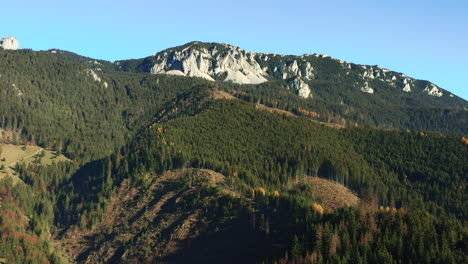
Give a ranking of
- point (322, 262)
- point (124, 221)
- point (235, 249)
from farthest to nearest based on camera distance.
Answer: point (124, 221), point (235, 249), point (322, 262)

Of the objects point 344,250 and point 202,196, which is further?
point 202,196

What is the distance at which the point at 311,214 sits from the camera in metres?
158

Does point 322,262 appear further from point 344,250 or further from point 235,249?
point 235,249

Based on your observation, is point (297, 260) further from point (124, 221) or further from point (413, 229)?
point (124, 221)

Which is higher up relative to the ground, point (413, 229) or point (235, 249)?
point (413, 229)

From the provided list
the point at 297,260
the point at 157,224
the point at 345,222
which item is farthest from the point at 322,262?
the point at 157,224

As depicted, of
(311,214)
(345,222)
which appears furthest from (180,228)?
(345,222)

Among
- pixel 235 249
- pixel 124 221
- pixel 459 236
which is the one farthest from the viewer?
pixel 124 221

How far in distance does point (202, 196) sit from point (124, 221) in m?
33.2

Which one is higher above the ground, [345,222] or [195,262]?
[345,222]

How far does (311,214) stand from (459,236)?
43.0m

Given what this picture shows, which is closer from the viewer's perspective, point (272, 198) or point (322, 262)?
point (322, 262)

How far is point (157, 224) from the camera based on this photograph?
178m

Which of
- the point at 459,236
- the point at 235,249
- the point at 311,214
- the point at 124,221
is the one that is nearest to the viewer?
the point at 459,236
